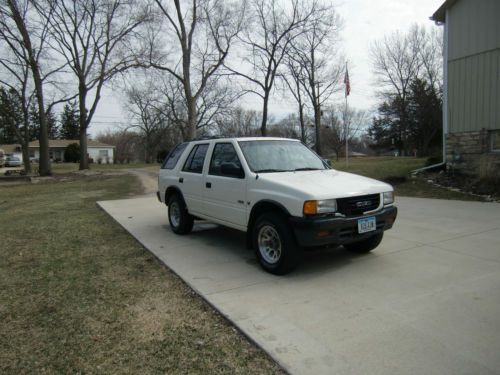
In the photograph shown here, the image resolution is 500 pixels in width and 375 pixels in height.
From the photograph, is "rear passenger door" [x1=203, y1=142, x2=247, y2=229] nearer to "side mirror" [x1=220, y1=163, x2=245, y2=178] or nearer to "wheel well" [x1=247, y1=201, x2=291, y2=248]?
"side mirror" [x1=220, y1=163, x2=245, y2=178]

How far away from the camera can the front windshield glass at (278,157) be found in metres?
5.47

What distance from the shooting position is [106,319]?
368 cm

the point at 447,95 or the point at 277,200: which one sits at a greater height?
the point at 447,95

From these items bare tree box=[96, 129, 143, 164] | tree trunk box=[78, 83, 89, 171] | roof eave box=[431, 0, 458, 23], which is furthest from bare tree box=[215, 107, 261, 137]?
roof eave box=[431, 0, 458, 23]

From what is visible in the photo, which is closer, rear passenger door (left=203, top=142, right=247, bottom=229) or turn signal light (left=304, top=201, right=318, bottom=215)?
turn signal light (left=304, top=201, right=318, bottom=215)

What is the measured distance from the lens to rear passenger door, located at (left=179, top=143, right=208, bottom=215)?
647 cm

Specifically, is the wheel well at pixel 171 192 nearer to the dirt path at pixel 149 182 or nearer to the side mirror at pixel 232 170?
the side mirror at pixel 232 170

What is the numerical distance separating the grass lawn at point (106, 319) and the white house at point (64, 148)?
71.3 meters

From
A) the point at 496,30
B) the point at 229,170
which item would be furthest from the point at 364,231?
the point at 496,30

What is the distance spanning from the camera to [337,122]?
7669cm

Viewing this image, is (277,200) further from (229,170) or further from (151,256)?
(151,256)

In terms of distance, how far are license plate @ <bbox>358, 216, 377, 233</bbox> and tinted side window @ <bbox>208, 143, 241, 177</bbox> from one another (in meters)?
1.95

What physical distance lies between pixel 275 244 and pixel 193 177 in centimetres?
240

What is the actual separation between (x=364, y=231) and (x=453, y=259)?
4.90 feet
